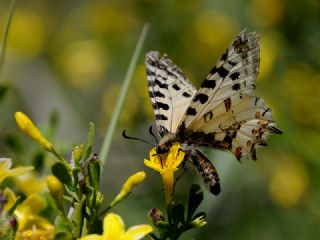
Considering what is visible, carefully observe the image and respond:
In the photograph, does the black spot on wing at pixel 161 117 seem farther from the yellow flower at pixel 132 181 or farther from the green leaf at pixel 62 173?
the green leaf at pixel 62 173

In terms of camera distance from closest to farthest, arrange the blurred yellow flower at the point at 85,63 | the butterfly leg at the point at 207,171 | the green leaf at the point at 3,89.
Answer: the butterfly leg at the point at 207,171 < the green leaf at the point at 3,89 < the blurred yellow flower at the point at 85,63

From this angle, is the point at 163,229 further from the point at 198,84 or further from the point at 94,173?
the point at 198,84

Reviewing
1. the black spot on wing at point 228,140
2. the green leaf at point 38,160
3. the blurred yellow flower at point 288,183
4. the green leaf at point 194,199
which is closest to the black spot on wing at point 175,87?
the black spot on wing at point 228,140

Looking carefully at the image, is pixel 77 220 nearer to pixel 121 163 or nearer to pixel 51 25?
pixel 121 163

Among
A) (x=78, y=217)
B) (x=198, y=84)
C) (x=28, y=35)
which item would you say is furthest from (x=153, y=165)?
(x=28, y=35)

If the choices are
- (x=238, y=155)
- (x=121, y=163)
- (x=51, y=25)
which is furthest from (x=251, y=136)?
(x=51, y=25)
